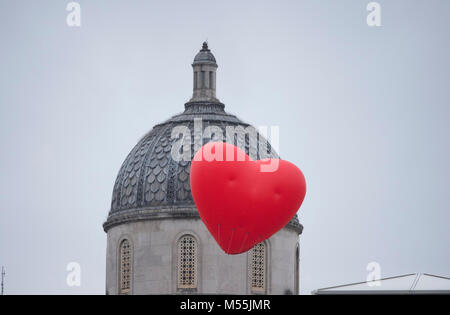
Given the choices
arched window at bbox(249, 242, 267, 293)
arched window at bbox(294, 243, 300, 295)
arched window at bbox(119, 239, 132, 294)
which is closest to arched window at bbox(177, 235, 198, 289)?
arched window at bbox(119, 239, 132, 294)

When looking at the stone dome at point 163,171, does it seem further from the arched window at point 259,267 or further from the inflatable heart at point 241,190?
the inflatable heart at point 241,190

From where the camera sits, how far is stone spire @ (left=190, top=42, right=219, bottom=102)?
8738 centimetres

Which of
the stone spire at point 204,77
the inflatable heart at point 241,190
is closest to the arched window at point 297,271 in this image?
the stone spire at point 204,77

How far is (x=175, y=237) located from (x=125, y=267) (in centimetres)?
304

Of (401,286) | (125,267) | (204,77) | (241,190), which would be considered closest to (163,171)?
(125,267)

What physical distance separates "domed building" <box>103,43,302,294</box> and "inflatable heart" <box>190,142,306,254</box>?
19.3 m

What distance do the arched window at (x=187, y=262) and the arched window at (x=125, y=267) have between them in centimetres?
247

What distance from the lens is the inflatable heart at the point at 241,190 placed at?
2494 inches

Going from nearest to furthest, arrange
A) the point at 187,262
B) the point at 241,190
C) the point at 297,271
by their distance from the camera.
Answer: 1. the point at 241,190
2. the point at 187,262
3. the point at 297,271

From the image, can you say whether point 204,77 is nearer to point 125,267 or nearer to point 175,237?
point 175,237

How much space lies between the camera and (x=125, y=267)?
85.7 metres

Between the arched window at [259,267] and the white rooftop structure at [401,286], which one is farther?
the arched window at [259,267]

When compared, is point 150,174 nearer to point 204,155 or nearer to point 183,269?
point 183,269
